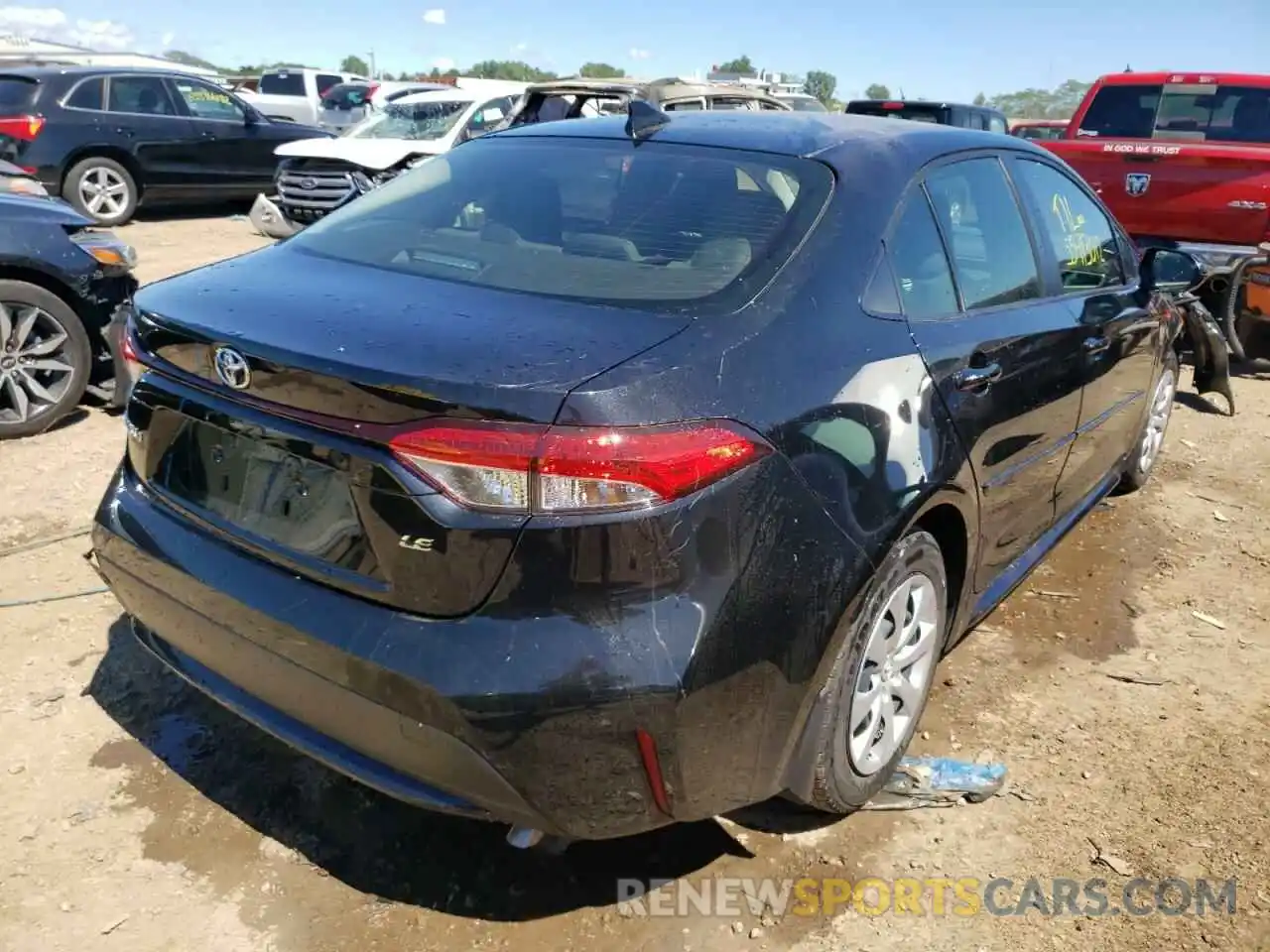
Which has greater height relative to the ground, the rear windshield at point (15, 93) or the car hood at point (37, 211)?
the rear windshield at point (15, 93)

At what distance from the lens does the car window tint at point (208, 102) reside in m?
12.8

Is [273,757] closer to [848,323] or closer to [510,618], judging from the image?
[510,618]

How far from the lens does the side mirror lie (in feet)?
13.9

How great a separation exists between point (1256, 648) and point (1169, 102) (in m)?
6.33

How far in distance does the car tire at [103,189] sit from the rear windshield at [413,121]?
272 centimetres

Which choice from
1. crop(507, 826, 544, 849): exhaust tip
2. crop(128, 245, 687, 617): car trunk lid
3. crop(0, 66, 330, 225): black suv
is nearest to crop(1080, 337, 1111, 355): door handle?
crop(128, 245, 687, 617): car trunk lid

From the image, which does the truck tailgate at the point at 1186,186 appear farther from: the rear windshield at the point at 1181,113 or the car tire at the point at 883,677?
the car tire at the point at 883,677

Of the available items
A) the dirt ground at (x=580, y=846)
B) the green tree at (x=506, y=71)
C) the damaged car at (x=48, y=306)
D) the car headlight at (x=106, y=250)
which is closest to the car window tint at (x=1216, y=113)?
the dirt ground at (x=580, y=846)

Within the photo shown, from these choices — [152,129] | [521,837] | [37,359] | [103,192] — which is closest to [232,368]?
[521,837]

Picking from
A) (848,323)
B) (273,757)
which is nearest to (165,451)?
(273,757)

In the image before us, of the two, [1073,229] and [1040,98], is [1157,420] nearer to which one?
[1073,229]

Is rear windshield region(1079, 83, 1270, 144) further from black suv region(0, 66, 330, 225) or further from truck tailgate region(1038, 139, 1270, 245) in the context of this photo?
black suv region(0, 66, 330, 225)

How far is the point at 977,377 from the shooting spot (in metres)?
2.74

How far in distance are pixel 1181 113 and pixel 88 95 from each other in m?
11.3
